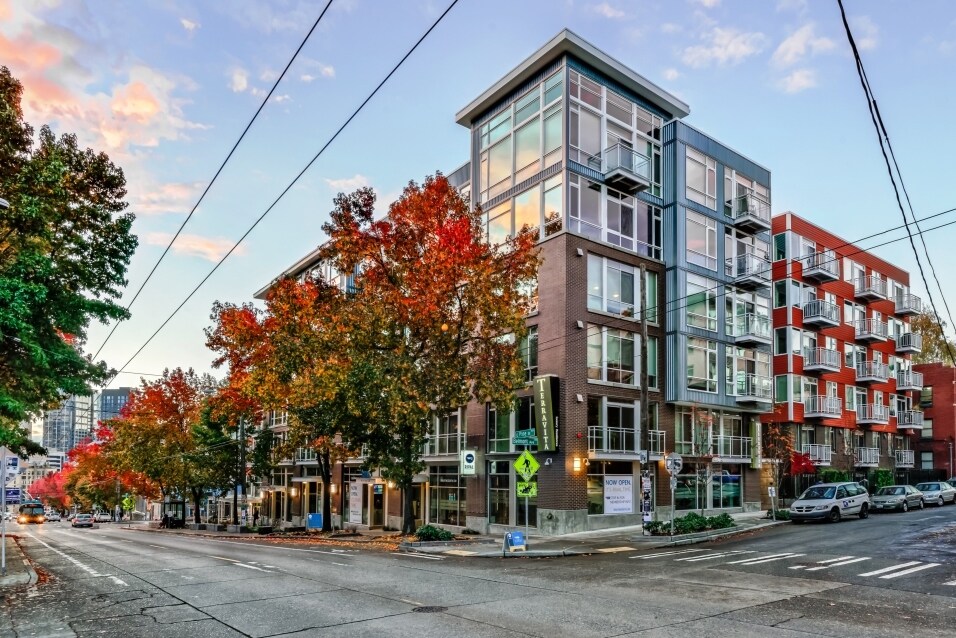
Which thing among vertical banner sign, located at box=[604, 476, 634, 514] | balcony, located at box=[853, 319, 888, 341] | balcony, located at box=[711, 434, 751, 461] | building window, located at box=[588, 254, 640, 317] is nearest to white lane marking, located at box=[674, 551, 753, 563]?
vertical banner sign, located at box=[604, 476, 634, 514]

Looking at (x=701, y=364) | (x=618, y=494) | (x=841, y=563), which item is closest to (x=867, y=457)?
(x=701, y=364)

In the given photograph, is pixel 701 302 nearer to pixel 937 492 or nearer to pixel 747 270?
pixel 747 270

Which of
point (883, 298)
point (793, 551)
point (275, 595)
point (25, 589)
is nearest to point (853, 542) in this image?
point (793, 551)

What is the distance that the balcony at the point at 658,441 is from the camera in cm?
Result: 3341

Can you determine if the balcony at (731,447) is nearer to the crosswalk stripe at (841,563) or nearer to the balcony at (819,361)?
the balcony at (819,361)

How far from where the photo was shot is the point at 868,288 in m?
50.0

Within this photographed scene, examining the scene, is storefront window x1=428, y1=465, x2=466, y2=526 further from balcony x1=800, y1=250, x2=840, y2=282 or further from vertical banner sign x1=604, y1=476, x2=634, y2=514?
balcony x1=800, y1=250, x2=840, y2=282

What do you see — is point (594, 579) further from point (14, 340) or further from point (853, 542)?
point (14, 340)

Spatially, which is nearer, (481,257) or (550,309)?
(481,257)

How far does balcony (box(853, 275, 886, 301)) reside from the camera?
49.8 meters

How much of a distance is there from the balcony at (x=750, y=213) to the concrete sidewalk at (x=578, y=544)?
621 inches

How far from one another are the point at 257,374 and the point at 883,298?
4373 centimetres

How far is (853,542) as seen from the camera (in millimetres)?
22734

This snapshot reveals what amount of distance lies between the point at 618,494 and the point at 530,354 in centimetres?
734
